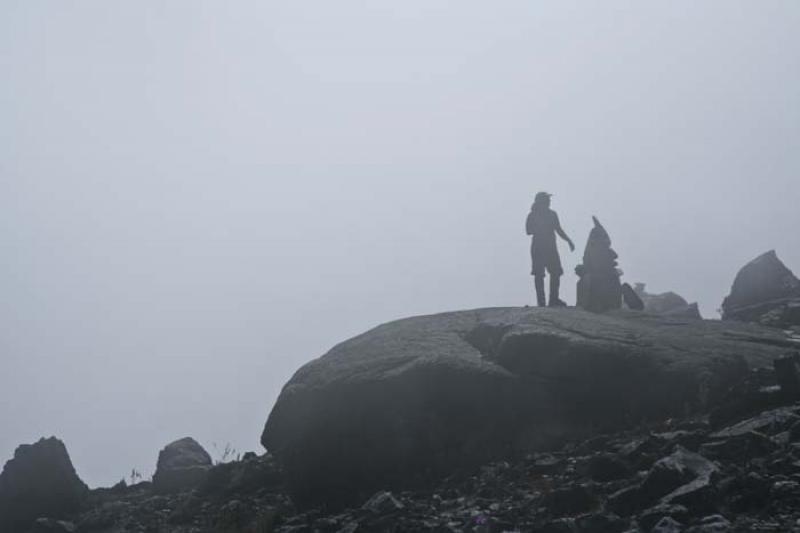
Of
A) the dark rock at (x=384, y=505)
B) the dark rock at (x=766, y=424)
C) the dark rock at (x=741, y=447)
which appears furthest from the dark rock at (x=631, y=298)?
the dark rock at (x=384, y=505)

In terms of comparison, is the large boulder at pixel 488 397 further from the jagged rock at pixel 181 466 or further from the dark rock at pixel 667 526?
the dark rock at pixel 667 526

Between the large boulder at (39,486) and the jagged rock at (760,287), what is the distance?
51.9ft

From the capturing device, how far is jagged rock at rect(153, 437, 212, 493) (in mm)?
15570

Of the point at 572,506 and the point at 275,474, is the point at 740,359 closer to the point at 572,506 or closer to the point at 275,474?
the point at 572,506

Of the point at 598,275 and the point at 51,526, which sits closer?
the point at 51,526

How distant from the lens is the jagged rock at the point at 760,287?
19.3 m

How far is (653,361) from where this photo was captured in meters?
11.3

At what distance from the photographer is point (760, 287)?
20.5 meters

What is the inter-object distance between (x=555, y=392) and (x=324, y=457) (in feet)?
12.6

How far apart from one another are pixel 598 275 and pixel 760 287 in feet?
21.6

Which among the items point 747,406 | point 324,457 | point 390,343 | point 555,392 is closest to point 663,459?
point 747,406

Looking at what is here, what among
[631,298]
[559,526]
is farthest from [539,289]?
[559,526]

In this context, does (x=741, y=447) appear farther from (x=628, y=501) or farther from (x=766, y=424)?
(x=628, y=501)

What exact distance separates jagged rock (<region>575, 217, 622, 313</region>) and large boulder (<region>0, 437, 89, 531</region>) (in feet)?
37.6
